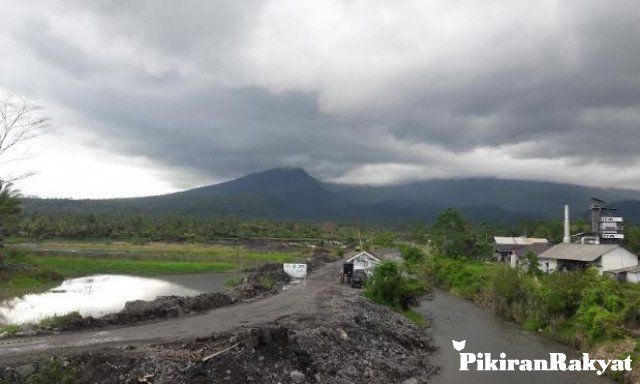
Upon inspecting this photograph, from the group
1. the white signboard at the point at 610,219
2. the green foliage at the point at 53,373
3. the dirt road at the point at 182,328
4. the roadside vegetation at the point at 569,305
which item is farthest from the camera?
the white signboard at the point at 610,219

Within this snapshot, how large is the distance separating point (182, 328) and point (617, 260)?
151 feet

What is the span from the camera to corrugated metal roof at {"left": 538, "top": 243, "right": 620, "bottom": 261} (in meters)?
50.3

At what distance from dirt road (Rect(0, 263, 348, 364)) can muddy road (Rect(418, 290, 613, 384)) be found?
7.65 meters

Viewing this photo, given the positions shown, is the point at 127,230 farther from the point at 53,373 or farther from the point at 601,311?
the point at 601,311

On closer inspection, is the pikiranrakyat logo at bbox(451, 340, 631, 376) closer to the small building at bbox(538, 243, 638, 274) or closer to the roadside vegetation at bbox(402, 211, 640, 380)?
the roadside vegetation at bbox(402, 211, 640, 380)

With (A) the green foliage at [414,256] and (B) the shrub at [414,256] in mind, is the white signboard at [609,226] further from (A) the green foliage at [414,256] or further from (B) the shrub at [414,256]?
(B) the shrub at [414,256]

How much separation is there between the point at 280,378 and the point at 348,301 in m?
13.8

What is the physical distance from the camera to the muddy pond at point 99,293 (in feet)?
105

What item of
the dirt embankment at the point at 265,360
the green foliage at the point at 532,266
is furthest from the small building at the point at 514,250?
the dirt embankment at the point at 265,360

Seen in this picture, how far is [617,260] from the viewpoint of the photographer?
50.1 metres

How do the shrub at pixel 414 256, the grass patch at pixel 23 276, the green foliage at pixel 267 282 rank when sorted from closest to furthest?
the green foliage at pixel 267 282, the grass patch at pixel 23 276, the shrub at pixel 414 256

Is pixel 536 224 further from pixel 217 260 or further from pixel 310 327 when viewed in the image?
pixel 310 327

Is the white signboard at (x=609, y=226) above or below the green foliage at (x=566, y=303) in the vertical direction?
above

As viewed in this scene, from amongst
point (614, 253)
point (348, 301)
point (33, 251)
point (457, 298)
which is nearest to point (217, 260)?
point (33, 251)
